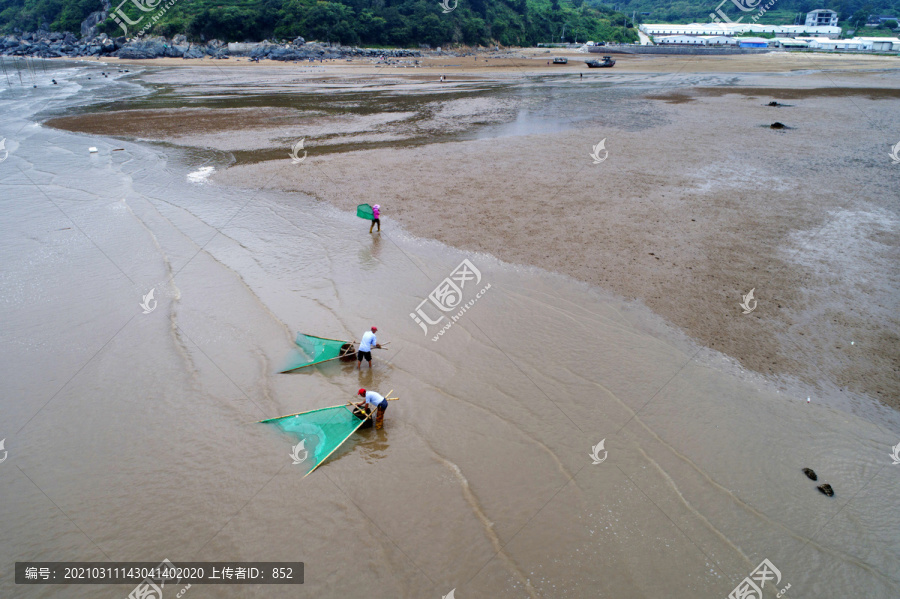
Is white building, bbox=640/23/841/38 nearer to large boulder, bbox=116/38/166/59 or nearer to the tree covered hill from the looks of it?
the tree covered hill

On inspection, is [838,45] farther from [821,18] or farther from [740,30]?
[821,18]

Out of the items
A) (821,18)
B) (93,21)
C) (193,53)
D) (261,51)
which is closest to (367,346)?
(261,51)

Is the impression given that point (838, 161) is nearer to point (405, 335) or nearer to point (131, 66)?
point (405, 335)

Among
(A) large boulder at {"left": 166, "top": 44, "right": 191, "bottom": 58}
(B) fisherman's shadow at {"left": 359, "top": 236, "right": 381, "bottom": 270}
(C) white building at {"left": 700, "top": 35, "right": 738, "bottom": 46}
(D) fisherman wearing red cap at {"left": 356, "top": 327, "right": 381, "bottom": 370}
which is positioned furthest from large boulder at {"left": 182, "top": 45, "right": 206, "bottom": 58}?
(C) white building at {"left": 700, "top": 35, "right": 738, "bottom": 46}

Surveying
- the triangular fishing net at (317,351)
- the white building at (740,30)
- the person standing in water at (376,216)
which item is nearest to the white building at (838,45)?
the white building at (740,30)

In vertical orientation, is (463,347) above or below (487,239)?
below

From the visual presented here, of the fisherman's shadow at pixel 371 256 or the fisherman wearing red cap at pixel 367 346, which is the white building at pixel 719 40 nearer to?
the fisherman's shadow at pixel 371 256

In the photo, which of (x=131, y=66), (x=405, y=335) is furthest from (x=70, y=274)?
(x=131, y=66)
